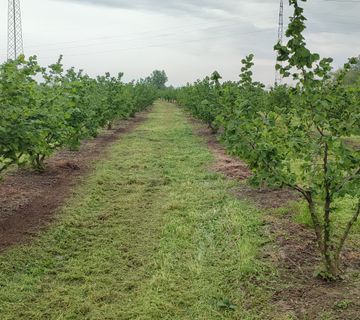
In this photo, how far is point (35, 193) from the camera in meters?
8.36

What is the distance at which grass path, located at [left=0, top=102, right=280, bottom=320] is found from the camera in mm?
4316

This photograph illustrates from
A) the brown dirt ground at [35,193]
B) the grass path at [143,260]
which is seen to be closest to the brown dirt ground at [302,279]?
the grass path at [143,260]

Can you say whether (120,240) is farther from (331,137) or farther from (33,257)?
(331,137)

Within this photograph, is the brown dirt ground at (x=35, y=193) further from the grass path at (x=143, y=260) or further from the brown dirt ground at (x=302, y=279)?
the brown dirt ground at (x=302, y=279)

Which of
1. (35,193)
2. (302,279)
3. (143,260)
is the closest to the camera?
(302,279)

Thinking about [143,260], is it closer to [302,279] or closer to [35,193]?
[302,279]

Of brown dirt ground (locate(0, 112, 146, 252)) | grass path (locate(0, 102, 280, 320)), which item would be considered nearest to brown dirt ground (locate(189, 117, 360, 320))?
grass path (locate(0, 102, 280, 320))

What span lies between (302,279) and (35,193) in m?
5.41

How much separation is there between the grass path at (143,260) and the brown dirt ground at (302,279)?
22 cm

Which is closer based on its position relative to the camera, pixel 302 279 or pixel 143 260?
pixel 302 279

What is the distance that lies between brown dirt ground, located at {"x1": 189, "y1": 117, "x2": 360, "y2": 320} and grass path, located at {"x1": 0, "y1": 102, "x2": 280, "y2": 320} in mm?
221

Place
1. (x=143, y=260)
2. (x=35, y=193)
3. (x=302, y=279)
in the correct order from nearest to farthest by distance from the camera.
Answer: (x=302, y=279), (x=143, y=260), (x=35, y=193)

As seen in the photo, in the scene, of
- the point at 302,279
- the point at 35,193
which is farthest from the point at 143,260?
the point at 35,193

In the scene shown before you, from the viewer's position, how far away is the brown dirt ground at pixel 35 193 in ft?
21.0
